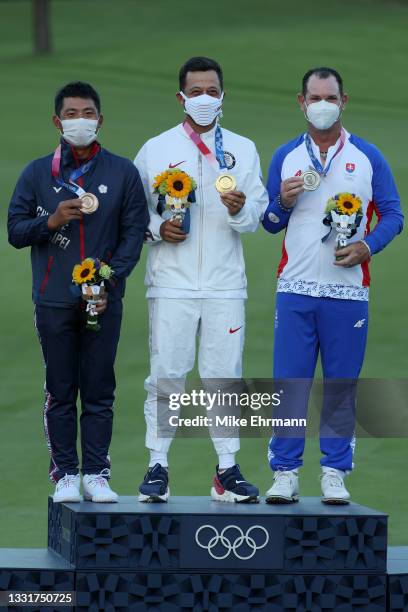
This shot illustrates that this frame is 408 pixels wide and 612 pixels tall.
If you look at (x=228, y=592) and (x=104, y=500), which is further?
(x=104, y=500)

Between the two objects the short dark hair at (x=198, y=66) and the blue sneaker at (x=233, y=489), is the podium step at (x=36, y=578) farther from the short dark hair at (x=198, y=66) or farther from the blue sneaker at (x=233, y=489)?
the short dark hair at (x=198, y=66)

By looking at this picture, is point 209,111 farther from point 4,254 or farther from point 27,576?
point 4,254

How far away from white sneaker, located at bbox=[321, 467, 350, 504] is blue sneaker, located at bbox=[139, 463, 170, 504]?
76 centimetres

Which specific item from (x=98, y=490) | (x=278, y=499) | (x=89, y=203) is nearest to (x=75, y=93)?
(x=89, y=203)

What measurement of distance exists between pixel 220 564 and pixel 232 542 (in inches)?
4.5

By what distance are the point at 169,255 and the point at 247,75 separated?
78.9 ft

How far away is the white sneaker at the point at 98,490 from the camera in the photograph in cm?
728

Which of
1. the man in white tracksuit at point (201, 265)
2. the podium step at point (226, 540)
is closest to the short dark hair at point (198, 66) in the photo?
the man in white tracksuit at point (201, 265)

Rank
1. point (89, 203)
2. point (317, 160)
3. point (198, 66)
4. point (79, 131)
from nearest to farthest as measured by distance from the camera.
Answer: point (89, 203) → point (79, 131) → point (198, 66) → point (317, 160)

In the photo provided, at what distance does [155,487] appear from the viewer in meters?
7.32

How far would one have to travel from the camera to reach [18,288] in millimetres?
15273

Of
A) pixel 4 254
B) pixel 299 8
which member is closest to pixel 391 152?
pixel 4 254

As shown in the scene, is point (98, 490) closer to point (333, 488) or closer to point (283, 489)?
point (283, 489)

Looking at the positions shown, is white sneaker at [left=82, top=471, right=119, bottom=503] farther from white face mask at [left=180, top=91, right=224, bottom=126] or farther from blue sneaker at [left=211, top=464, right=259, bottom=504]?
white face mask at [left=180, top=91, right=224, bottom=126]
